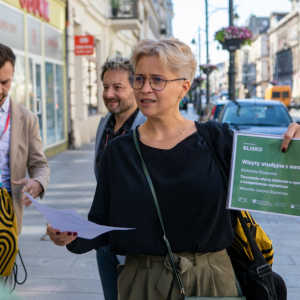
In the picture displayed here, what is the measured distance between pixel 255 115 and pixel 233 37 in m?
4.76

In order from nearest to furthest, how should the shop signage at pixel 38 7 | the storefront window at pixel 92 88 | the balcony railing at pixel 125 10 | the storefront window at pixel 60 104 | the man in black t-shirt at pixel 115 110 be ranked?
1. the man in black t-shirt at pixel 115 110
2. the shop signage at pixel 38 7
3. the storefront window at pixel 60 104
4. the storefront window at pixel 92 88
5. the balcony railing at pixel 125 10

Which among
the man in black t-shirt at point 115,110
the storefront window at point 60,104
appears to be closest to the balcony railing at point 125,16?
the storefront window at point 60,104

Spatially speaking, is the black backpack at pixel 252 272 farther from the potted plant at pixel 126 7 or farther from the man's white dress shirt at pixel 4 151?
the potted plant at pixel 126 7

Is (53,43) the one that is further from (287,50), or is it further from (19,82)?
(287,50)

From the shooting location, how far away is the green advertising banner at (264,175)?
188cm

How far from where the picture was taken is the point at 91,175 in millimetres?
9977

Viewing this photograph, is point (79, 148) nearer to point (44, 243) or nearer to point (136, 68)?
point (44, 243)

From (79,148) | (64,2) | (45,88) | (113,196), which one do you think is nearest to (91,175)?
(45,88)

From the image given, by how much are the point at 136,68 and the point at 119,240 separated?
30.2 inches

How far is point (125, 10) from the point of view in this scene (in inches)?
826

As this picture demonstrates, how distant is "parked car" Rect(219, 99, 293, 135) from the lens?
909cm

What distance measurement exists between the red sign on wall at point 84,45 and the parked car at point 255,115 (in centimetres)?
633

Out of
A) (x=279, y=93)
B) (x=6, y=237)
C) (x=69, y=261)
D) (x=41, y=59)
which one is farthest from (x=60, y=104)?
(x=279, y=93)

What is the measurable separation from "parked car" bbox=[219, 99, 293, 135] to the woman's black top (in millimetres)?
6951
